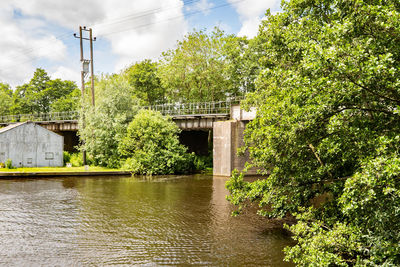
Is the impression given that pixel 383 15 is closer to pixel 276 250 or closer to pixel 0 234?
pixel 276 250

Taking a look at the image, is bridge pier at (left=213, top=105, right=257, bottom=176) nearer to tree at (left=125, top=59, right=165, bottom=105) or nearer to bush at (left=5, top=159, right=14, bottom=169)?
bush at (left=5, top=159, right=14, bottom=169)

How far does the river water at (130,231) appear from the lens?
8844mm

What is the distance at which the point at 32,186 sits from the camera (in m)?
20.6

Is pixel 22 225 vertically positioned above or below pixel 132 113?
below

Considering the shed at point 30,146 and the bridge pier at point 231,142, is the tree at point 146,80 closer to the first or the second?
the shed at point 30,146

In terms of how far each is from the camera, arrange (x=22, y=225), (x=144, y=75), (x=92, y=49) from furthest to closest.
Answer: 1. (x=144, y=75)
2. (x=92, y=49)
3. (x=22, y=225)

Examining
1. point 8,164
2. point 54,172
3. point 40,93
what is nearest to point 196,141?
point 54,172

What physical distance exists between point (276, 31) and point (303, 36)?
1.80 m

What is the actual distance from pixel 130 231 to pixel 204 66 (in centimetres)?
2846

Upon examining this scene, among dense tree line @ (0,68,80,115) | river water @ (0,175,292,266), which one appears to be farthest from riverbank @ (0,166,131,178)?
dense tree line @ (0,68,80,115)

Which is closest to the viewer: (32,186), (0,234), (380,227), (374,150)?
(380,227)

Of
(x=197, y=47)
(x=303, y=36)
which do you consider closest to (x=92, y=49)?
(x=197, y=47)

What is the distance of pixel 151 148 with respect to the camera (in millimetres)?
28594

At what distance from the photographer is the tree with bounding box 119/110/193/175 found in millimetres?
28359
